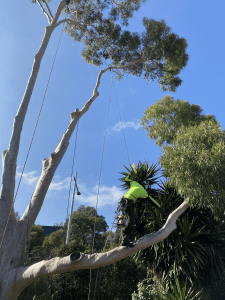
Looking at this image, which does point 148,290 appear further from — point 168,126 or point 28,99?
point 168,126

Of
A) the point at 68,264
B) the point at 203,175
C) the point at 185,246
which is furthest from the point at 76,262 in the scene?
the point at 185,246

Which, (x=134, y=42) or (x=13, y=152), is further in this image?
(x=134, y=42)

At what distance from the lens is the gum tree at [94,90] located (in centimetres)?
487

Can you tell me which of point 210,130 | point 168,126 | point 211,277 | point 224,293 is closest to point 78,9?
point 168,126

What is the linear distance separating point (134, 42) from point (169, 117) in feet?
15.5

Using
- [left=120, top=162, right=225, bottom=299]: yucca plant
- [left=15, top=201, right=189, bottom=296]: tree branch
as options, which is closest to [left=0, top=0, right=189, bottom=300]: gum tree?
[left=15, top=201, right=189, bottom=296]: tree branch

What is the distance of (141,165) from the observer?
8.93 m

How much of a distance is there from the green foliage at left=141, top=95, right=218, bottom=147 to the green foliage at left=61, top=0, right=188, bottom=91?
2414 mm

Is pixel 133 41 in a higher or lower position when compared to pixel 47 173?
higher

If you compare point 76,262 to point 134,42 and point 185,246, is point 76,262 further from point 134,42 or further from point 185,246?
point 134,42

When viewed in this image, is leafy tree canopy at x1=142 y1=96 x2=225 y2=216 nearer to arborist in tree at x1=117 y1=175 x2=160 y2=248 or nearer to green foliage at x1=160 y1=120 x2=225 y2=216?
green foliage at x1=160 y1=120 x2=225 y2=216

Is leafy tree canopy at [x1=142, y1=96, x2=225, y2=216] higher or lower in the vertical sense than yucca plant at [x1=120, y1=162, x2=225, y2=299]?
higher

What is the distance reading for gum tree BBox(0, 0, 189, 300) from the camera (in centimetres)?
487

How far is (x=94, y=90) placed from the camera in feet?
30.4
